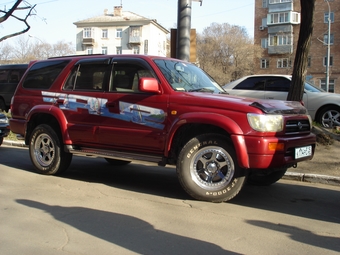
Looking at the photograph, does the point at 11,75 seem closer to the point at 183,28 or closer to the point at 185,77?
the point at 183,28

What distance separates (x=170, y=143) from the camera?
5.69 m

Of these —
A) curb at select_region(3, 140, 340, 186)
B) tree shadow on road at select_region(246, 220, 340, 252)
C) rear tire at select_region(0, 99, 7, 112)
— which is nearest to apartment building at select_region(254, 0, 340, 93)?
rear tire at select_region(0, 99, 7, 112)

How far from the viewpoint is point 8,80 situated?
19609 mm

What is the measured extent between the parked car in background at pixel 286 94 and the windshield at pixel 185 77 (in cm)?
515

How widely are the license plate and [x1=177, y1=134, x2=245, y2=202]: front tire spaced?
79cm

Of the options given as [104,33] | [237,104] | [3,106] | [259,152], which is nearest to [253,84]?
[237,104]

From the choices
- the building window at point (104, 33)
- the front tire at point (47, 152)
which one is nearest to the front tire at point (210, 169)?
the front tire at point (47, 152)

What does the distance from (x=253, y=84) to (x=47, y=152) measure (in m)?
6.96

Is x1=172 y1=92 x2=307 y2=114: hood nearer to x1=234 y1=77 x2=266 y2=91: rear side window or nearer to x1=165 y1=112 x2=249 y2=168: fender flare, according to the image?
x1=165 y1=112 x2=249 y2=168: fender flare

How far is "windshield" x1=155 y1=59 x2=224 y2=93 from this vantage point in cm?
610

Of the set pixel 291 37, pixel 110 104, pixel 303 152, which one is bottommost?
pixel 303 152

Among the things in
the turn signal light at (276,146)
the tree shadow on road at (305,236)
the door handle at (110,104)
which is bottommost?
the tree shadow on road at (305,236)

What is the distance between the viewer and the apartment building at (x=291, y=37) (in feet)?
180

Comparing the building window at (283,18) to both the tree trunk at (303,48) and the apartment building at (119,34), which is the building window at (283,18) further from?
the tree trunk at (303,48)
